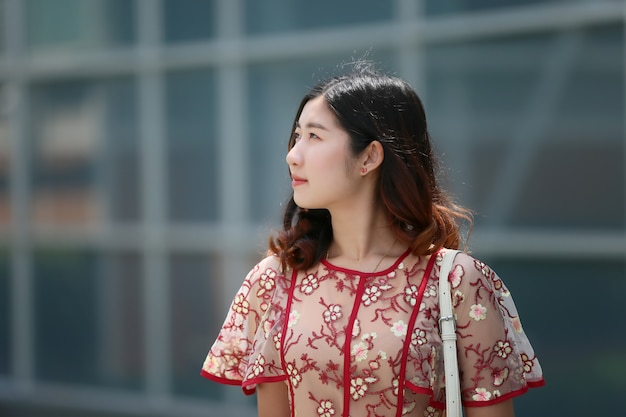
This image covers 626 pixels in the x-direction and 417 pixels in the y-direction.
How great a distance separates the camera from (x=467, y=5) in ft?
18.0

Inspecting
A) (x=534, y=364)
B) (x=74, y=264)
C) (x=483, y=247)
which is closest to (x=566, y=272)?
(x=483, y=247)

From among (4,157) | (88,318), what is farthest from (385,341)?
(4,157)

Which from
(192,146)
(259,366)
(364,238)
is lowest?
(259,366)

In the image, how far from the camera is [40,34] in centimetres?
741

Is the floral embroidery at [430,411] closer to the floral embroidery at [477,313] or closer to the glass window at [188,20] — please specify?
the floral embroidery at [477,313]

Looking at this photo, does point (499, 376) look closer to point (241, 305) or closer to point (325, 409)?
point (325, 409)

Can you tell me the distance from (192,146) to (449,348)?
4518mm

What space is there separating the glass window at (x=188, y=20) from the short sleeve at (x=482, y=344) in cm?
442

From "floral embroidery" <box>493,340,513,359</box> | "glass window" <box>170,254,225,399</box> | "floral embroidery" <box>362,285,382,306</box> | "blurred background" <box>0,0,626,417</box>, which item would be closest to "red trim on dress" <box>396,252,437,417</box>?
"floral embroidery" <box>362,285,382,306</box>

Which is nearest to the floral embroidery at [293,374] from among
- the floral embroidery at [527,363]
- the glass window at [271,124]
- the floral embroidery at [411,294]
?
the floral embroidery at [411,294]

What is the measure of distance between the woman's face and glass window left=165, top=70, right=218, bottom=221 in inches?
162

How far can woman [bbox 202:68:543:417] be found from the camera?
2426 millimetres

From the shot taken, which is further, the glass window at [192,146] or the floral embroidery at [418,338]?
the glass window at [192,146]

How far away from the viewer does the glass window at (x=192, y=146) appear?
662 centimetres
